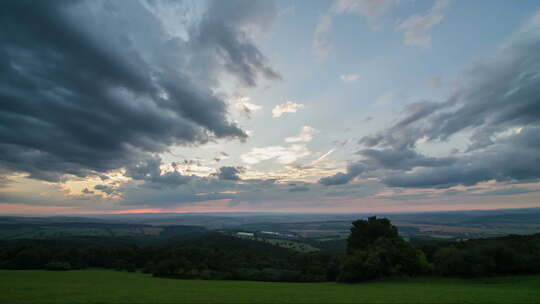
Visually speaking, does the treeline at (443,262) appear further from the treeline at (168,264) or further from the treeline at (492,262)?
the treeline at (168,264)

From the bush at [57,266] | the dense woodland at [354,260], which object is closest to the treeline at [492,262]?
the dense woodland at [354,260]

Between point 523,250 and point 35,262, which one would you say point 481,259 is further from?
point 35,262

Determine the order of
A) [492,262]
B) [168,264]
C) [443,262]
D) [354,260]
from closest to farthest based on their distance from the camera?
[492,262] → [443,262] → [354,260] → [168,264]

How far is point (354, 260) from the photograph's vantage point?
132 feet

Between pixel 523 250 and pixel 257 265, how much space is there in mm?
58490

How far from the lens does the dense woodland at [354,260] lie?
121 ft

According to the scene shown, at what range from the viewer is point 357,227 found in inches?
2183

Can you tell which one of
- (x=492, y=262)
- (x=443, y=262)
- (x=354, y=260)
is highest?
(x=492, y=262)

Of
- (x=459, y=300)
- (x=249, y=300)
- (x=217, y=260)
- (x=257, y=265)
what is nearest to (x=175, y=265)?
(x=217, y=260)

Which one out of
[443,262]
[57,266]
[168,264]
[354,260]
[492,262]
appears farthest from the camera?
[57,266]

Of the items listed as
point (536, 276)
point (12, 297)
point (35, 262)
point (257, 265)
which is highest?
point (12, 297)

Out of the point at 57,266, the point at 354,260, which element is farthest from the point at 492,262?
the point at 57,266

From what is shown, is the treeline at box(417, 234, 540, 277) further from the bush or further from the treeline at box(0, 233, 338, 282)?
the bush

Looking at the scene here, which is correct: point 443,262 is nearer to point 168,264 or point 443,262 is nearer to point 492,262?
point 492,262
